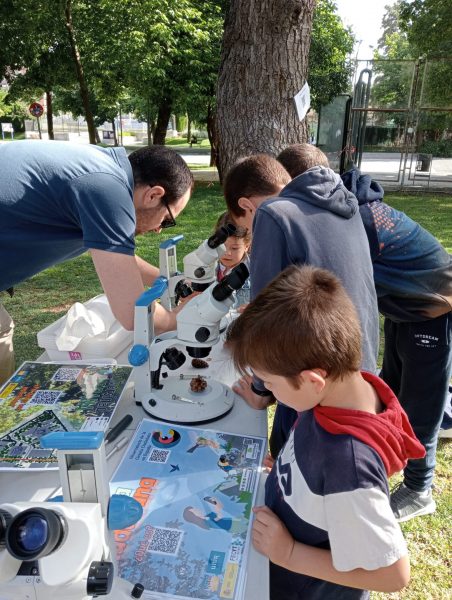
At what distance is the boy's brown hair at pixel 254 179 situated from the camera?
5.38 feet

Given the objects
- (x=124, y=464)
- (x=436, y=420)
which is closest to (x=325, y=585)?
(x=124, y=464)

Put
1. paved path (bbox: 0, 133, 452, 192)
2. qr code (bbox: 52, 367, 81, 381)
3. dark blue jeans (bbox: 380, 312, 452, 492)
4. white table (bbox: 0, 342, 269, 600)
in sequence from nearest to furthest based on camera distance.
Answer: white table (bbox: 0, 342, 269, 600) < qr code (bbox: 52, 367, 81, 381) < dark blue jeans (bbox: 380, 312, 452, 492) < paved path (bbox: 0, 133, 452, 192)

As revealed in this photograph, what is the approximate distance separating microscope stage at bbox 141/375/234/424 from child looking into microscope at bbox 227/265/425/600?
0.42 m

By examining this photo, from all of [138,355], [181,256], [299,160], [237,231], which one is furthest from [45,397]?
[181,256]

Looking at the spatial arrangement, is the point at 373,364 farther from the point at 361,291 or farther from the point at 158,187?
the point at 158,187

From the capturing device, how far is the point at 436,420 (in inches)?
77.0

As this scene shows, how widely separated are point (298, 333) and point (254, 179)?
897 mm

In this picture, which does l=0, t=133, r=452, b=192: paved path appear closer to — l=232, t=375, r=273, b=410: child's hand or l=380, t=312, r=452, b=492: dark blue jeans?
l=380, t=312, r=452, b=492: dark blue jeans

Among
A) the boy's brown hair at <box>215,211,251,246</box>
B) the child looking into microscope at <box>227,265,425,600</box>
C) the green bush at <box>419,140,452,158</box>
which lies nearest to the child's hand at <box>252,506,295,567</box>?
the child looking into microscope at <box>227,265,425,600</box>

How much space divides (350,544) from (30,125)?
42.7m

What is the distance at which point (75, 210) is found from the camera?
1.47 metres

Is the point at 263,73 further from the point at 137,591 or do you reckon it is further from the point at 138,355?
the point at 137,591

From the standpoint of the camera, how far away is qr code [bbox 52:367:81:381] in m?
1.59

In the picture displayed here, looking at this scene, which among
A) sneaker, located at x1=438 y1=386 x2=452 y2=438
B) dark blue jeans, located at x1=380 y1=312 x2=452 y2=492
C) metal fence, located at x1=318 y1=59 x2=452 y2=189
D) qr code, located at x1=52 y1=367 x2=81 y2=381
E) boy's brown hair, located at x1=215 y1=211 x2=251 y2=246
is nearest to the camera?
qr code, located at x1=52 y1=367 x2=81 y2=381
